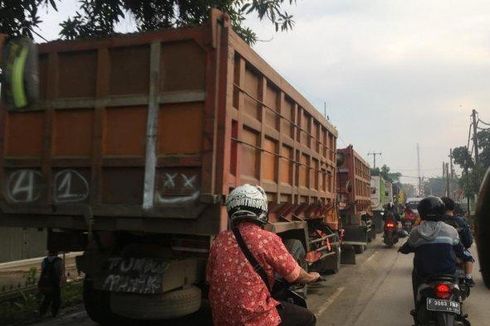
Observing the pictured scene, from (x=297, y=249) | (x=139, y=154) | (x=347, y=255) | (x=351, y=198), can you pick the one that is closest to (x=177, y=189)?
(x=139, y=154)

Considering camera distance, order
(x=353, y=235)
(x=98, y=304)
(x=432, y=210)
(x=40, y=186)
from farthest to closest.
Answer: (x=353, y=235) < (x=98, y=304) < (x=432, y=210) < (x=40, y=186)

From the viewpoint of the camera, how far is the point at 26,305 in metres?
7.37

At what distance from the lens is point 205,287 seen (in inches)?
213

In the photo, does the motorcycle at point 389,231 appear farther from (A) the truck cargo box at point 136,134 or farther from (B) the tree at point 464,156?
(A) the truck cargo box at point 136,134

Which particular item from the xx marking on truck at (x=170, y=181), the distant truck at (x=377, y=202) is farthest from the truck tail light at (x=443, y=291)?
the distant truck at (x=377, y=202)

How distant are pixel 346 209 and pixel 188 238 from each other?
9.49m

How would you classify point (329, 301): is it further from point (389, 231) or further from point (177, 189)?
point (389, 231)

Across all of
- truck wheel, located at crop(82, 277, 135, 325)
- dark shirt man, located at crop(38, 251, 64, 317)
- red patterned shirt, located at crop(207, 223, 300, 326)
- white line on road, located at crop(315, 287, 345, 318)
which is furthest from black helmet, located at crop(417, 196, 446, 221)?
dark shirt man, located at crop(38, 251, 64, 317)

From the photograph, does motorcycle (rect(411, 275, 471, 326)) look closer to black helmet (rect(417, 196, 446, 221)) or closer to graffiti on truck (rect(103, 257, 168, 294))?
black helmet (rect(417, 196, 446, 221))

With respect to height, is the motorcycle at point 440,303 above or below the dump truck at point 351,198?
below

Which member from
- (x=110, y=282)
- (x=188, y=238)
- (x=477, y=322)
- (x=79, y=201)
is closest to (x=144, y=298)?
(x=110, y=282)

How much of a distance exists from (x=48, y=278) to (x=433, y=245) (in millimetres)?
4348

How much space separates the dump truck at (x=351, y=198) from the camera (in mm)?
12164

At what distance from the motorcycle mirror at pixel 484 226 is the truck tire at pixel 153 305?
386cm
